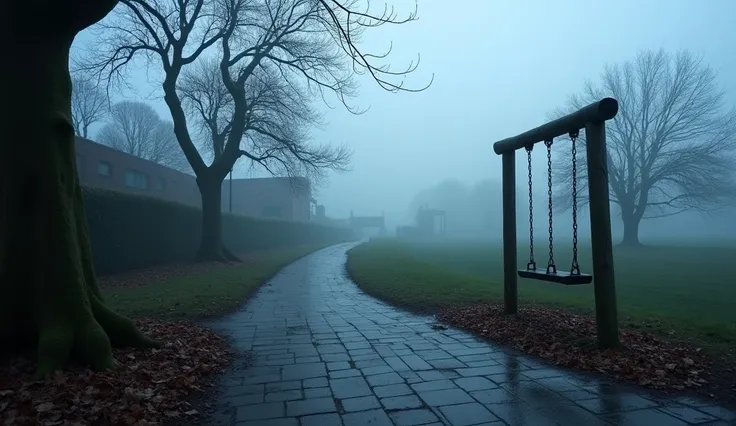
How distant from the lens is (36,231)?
442 cm

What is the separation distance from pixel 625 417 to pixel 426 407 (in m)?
1.52

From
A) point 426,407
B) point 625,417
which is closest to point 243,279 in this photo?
point 426,407

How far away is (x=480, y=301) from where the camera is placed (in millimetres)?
9242

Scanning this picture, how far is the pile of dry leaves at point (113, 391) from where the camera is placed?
11.0 ft

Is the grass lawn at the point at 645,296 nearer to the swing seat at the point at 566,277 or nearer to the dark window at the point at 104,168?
the swing seat at the point at 566,277

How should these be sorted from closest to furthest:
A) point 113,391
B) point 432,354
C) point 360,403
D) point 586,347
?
point 113,391, point 360,403, point 586,347, point 432,354

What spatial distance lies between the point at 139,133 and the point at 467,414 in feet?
187

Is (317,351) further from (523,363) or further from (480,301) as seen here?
(480,301)

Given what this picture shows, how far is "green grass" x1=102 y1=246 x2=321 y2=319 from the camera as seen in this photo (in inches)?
336

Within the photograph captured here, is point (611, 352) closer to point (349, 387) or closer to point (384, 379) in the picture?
point (384, 379)

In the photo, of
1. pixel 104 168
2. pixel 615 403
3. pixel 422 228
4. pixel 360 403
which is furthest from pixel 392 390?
pixel 422 228

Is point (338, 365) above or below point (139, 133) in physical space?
below

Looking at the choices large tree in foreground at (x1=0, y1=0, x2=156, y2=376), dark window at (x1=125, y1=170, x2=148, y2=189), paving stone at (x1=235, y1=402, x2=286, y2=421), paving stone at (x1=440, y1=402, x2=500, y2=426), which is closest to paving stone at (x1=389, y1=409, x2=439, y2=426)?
paving stone at (x1=440, y1=402, x2=500, y2=426)

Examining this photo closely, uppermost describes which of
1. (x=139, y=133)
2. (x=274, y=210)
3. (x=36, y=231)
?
(x=139, y=133)
